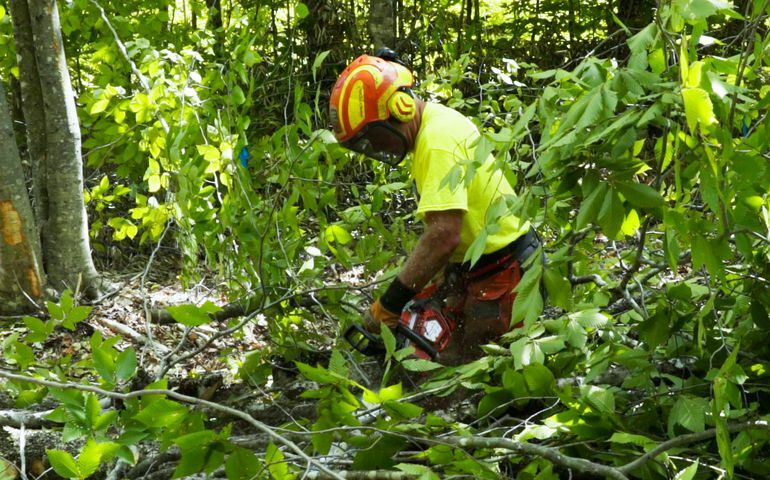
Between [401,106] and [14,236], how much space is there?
2826 millimetres

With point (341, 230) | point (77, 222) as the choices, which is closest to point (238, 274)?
point (341, 230)

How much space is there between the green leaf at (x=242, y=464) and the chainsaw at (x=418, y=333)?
4.13ft

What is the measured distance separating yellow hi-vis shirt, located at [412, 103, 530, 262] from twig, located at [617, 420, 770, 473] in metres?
1.19

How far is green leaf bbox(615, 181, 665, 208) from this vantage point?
2.06m

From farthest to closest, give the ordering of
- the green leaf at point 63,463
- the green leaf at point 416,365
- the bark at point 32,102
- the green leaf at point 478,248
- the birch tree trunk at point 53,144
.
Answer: the bark at point 32,102 < the birch tree trunk at point 53,144 < the green leaf at point 416,365 < the green leaf at point 478,248 < the green leaf at point 63,463

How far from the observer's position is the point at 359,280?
5.60m

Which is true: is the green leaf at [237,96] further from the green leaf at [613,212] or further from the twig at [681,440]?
the twig at [681,440]

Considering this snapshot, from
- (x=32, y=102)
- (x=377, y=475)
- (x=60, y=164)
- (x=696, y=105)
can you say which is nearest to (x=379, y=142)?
(x=377, y=475)

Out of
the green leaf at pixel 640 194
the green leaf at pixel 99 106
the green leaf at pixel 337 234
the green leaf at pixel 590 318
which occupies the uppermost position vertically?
the green leaf at pixel 640 194

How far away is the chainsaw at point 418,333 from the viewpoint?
3400 mm

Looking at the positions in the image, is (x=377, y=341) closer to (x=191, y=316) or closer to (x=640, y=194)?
(x=191, y=316)

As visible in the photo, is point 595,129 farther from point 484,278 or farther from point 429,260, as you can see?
point 484,278

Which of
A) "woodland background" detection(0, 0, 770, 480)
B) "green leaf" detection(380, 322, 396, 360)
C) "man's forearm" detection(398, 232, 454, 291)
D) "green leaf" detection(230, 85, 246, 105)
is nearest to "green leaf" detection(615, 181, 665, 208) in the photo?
"woodland background" detection(0, 0, 770, 480)

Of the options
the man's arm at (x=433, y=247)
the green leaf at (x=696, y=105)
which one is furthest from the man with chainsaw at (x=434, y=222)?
the green leaf at (x=696, y=105)
